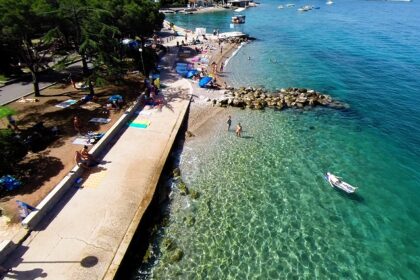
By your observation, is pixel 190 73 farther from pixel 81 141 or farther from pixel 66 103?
pixel 81 141

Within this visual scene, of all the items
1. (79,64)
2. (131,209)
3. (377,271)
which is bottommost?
(377,271)

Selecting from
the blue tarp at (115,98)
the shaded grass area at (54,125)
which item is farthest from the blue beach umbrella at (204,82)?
the blue tarp at (115,98)

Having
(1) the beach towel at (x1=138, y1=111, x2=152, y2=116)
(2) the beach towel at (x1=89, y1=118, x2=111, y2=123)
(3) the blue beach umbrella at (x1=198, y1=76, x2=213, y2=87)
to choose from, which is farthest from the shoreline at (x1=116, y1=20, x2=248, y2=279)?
(2) the beach towel at (x1=89, y1=118, x2=111, y2=123)

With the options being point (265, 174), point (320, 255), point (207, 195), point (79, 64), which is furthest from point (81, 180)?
point (79, 64)

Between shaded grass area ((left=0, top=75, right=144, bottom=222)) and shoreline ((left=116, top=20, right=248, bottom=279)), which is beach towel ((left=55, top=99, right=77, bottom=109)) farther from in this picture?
shoreline ((left=116, top=20, right=248, bottom=279))

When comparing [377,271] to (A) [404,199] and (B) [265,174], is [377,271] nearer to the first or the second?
(A) [404,199]

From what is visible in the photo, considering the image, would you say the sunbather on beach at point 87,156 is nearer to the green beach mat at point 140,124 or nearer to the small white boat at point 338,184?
the green beach mat at point 140,124
